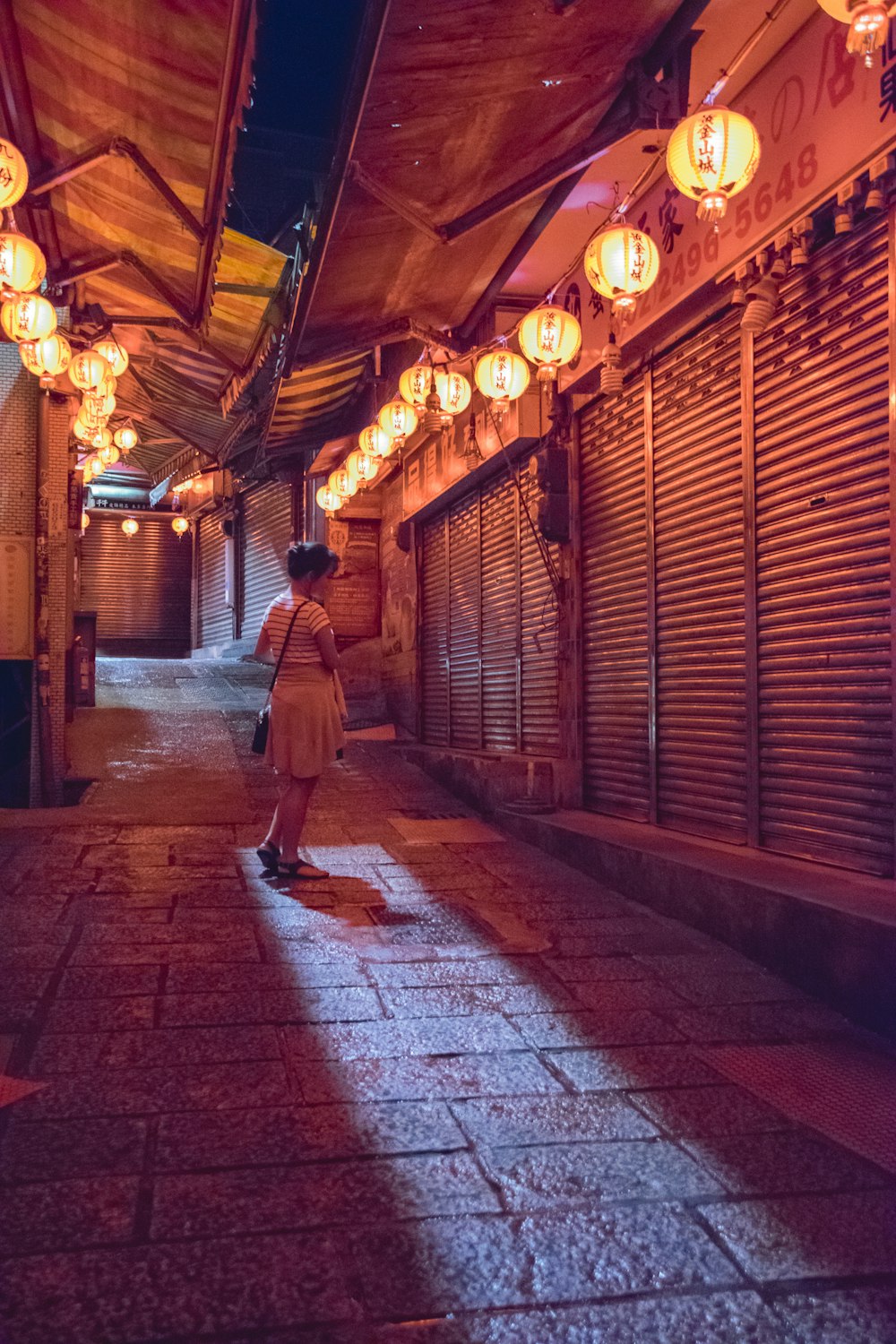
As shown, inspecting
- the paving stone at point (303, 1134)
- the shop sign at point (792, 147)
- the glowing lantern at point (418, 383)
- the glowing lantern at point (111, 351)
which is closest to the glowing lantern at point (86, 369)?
the glowing lantern at point (111, 351)

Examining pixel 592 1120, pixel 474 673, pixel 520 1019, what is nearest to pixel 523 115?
pixel 520 1019

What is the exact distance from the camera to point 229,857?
24.9ft

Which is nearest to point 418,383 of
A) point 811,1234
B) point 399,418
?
point 399,418

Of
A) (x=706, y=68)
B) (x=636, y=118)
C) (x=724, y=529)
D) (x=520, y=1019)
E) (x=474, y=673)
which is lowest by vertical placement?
(x=520, y=1019)

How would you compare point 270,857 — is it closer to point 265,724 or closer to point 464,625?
point 265,724

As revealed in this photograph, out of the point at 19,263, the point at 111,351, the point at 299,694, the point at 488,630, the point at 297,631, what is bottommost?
the point at 299,694

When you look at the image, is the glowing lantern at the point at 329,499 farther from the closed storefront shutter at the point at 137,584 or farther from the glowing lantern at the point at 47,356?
the closed storefront shutter at the point at 137,584

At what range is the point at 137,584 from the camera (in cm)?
2805

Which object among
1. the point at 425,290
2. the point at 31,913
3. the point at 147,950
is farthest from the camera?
the point at 425,290

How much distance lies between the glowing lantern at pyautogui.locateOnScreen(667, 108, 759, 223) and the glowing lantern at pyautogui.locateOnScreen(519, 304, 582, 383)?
8.27ft

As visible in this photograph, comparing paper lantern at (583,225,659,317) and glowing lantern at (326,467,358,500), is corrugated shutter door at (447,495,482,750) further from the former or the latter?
paper lantern at (583,225,659,317)

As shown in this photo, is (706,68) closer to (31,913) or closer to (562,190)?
(562,190)

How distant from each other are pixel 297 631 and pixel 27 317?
506cm

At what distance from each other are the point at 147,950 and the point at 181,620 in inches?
957
